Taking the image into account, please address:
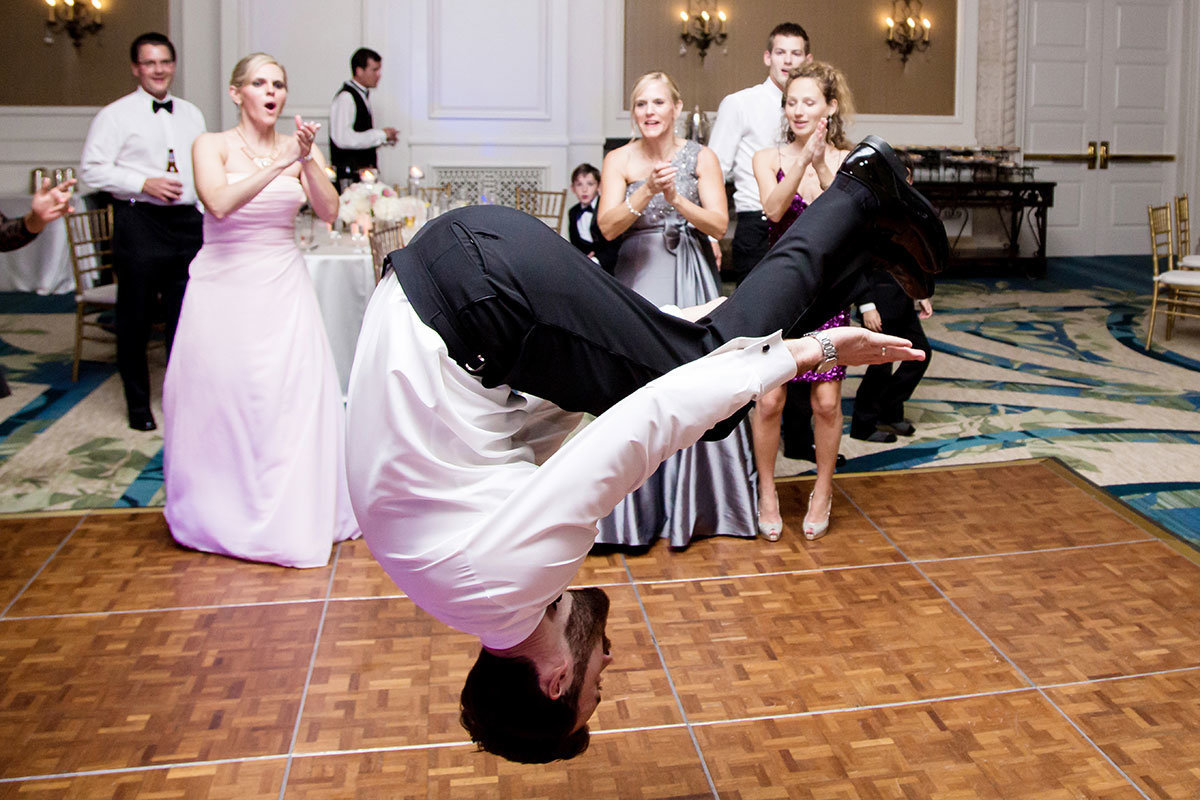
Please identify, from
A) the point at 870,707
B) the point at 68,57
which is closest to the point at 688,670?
the point at 870,707

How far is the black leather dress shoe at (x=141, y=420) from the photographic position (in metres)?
5.30

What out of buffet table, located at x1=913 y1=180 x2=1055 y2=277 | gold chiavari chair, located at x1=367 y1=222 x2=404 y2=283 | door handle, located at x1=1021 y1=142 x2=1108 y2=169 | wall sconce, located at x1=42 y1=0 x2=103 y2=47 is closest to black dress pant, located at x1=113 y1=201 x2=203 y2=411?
gold chiavari chair, located at x1=367 y1=222 x2=404 y2=283

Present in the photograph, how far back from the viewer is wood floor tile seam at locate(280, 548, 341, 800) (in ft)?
8.50

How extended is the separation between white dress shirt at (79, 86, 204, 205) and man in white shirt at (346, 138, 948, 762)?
3.68 meters

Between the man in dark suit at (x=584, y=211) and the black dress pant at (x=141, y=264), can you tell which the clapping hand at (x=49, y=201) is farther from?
the man in dark suit at (x=584, y=211)

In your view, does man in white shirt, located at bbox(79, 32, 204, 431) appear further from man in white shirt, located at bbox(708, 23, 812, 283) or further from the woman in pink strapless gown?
man in white shirt, located at bbox(708, 23, 812, 283)

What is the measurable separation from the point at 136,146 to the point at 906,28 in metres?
7.57

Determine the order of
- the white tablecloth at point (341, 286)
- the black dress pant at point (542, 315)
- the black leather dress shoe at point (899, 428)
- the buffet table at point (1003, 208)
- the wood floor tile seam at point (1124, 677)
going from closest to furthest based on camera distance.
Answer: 1. the black dress pant at point (542, 315)
2. the wood floor tile seam at point (1124, 677)
3. the white tablecloth at point (341, 286)
4. the black leather dress shoe at point (899, 428)
5. the buffet table at point (1003, 208)

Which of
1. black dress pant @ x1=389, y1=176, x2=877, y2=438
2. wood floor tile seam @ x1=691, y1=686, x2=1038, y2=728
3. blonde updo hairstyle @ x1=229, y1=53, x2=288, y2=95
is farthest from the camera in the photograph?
blonde updo hairstyle @ x1=229, y1=53, x2=288, y2=95

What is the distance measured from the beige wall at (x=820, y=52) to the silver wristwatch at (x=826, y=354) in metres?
8.27

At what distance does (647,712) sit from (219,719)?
105 cm

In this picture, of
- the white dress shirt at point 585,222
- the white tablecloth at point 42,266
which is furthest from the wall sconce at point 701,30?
the white tablecloth at point 42,266

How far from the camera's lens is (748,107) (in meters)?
5.04

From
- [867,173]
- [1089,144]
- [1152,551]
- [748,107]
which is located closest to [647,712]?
Answer: [867,173]
